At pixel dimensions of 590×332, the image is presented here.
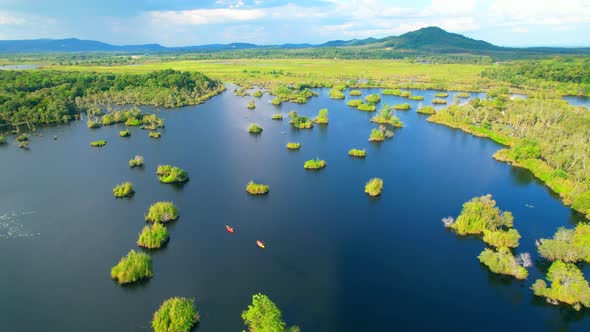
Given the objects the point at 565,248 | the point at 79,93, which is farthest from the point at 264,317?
the point at 79,93

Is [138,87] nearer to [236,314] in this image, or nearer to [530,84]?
[236,314]

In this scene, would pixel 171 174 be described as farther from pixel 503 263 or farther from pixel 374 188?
pixel 503 263

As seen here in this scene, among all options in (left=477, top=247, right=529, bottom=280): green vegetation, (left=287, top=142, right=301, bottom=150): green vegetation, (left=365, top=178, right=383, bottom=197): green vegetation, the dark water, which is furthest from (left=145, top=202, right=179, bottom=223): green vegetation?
(left=477, top=247, right=529, bottom=280): green vegetation

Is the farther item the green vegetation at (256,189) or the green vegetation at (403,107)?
the green vegetation at (403,107)

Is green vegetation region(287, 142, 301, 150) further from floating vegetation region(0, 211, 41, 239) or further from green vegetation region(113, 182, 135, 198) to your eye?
floating vegetation region(0, 211, 41, 239)

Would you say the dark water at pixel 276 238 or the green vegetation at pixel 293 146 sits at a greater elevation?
the green vegetation at pixel 293 146

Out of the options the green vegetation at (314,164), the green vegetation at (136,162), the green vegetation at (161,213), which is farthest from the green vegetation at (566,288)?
the green vegetation at (136,162)

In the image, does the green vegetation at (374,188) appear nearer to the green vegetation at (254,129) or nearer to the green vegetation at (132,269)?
the green vegetation at (132,269)
